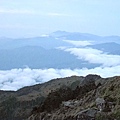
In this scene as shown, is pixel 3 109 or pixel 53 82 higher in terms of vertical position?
pixel 53 82

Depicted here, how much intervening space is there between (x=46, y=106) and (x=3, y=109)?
73.2 m

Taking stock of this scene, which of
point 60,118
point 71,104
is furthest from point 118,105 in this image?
point 71,104

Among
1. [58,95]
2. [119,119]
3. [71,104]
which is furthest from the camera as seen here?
[58,95]

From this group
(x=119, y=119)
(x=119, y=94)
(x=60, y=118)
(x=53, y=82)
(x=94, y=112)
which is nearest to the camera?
(x=119, y=119)

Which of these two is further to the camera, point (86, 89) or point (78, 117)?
point (86, 89)

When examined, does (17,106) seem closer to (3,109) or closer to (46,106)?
(3,109)

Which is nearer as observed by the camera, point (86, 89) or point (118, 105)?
point (118, 105)

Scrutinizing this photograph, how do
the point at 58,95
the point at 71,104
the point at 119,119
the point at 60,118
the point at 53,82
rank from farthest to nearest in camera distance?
1. the point at 53,82
2. the point at 58,95
3. the point at 71,104
4. the point at 60,118
5. the point at 119,119

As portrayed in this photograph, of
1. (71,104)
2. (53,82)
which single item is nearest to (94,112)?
(71,104)

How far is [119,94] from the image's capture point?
2848cm

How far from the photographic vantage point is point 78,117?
2645 cm

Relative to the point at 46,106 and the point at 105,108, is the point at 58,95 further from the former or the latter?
the point at 105,108

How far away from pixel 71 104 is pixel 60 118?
3787 millimetres

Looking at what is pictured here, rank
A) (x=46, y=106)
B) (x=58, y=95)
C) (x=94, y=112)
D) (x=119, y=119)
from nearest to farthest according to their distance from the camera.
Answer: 1. (x=119, y=119)
2. (x=94, y=112)
3. (x=46, y=106)
4. (x=58, y=95)
